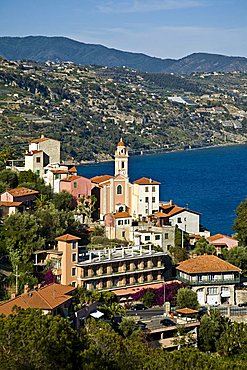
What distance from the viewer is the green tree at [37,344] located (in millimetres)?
14195

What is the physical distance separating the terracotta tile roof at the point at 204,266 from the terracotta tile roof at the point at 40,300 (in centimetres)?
631

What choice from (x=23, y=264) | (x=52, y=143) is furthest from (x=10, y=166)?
(x=23, y=264)

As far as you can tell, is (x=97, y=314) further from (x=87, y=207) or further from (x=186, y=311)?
(x=87, y=207)

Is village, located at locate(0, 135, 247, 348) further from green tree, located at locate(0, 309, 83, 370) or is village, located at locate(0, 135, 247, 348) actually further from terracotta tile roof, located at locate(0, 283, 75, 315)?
green tree, located at locate(0, 309, 83, 370)

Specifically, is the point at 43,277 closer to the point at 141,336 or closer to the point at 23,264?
the point at 23,264

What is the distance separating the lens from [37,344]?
14.6m

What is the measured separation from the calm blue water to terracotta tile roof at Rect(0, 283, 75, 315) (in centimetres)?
2819

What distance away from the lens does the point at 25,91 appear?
442 ft

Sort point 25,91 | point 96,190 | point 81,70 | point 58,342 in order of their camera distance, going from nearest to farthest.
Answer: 1. point 58,342
2. point 96,190
3. point 25,91
4. point 81,70

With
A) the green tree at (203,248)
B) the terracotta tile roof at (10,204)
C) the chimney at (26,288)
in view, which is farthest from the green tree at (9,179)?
the chimney at (26,288)

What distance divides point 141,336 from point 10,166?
17.8 metres

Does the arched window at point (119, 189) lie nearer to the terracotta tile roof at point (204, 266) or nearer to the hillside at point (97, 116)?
the terracotta tile roof at point (204, 266)

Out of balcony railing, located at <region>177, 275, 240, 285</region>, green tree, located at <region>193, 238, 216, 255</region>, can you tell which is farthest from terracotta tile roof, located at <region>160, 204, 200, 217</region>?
balcony railing, located at <region>177, 275, 240, 285</region>

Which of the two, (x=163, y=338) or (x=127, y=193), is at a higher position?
(x=127, y=193)
